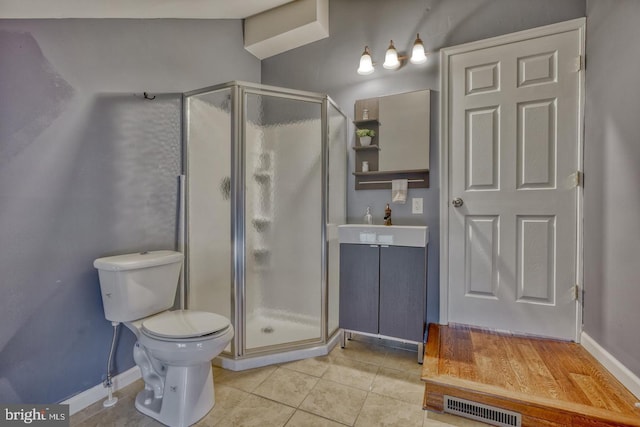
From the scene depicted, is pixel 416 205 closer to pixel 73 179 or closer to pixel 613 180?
pixel 613 180

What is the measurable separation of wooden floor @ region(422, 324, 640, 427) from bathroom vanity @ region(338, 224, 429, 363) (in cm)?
24

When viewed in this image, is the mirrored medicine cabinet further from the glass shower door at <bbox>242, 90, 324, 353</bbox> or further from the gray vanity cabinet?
the gray vanity cabinet

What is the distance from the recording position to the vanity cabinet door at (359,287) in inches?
80.4

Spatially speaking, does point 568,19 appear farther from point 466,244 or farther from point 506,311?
point 506,311

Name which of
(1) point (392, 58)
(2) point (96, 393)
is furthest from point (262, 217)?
(1) point (392, 58)

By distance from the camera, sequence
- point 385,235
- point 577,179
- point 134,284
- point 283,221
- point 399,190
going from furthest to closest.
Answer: point 399,190
point 283,221
point 385,235
point 577,179
point 134,284

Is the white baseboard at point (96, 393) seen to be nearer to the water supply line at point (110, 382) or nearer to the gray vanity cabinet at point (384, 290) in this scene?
the water supply line at point (110, 382)

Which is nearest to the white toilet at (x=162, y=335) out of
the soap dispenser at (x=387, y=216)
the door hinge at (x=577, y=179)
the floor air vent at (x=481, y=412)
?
the floor air vent at (x=481, y=412)

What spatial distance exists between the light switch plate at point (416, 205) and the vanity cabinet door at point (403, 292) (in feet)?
1.43

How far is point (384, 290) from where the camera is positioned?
202 cm

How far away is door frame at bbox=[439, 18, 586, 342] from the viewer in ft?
6.15

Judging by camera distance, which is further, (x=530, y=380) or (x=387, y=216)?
(x=387, y=216)

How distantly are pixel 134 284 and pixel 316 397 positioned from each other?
1.15 metres
